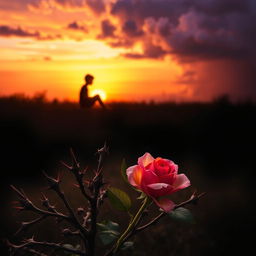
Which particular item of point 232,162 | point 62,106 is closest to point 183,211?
point 62,106

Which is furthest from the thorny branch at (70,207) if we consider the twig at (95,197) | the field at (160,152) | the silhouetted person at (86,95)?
the field at (160,152)

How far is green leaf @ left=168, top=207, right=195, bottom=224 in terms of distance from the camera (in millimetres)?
1379

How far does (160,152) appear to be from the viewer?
29.3ft

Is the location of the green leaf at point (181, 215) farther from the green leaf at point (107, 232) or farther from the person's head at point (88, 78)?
the person's head at point (88, 78)

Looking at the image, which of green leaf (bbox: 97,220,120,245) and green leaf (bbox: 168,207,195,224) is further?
green leaf (bbox: 97,220,120,245)

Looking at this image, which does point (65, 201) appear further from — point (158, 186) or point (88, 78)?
point (88, 78)

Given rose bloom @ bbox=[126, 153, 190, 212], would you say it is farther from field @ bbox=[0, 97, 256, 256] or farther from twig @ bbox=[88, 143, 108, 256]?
field @ bbox=[0, 97, 256, 256]

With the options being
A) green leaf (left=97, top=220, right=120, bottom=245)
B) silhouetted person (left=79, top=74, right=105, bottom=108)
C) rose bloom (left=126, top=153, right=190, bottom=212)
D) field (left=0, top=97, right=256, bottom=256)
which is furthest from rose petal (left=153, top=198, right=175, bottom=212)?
field (left=0, top=97, right=256, bottom=256)

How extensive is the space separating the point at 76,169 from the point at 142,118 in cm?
777

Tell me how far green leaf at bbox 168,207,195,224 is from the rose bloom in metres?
0.09

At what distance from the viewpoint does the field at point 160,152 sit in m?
6.04

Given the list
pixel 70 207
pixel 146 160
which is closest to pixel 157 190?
pixel 146 160

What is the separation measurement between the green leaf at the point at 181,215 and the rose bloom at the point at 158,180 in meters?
0.09

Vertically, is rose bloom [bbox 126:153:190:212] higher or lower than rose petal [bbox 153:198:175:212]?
higher
